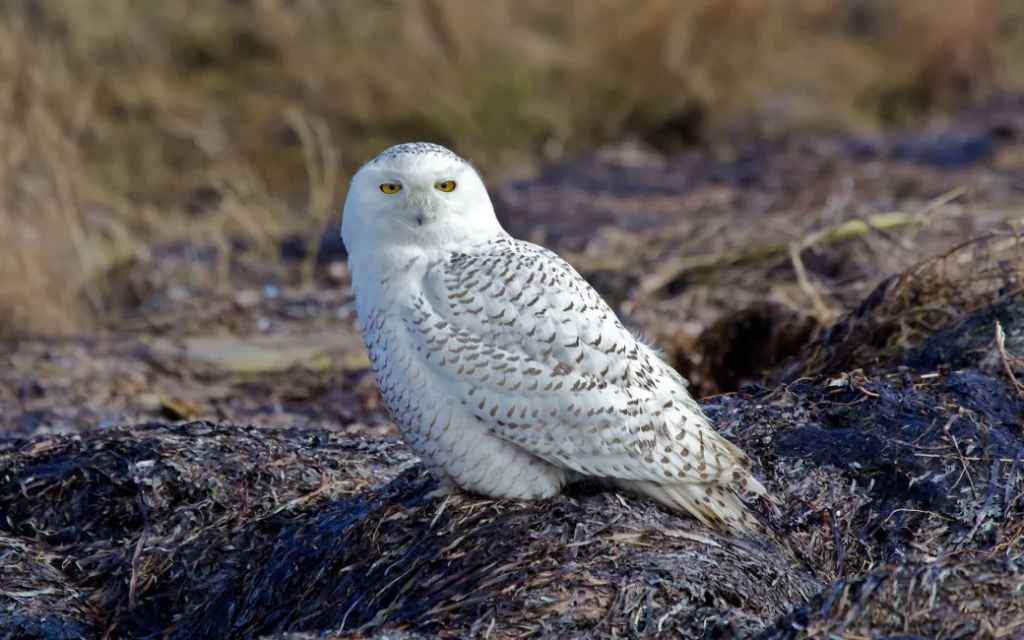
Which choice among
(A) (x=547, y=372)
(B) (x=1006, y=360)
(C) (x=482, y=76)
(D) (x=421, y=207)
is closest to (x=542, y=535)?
(A) (x=547, y=372)

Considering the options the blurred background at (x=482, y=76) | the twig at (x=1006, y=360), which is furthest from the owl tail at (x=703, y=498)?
the blurred background at (x=482, y=76)

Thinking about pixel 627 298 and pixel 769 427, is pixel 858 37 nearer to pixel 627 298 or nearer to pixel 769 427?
pixel 627 298

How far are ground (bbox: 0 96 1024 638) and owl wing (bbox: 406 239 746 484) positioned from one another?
0.67ft

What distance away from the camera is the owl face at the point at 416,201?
4355 millimetres

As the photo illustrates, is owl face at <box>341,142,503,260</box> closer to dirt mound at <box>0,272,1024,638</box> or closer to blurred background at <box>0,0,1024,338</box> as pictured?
dirt mound at <box>0,272,1024,638</box>

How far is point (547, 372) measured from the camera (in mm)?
4297

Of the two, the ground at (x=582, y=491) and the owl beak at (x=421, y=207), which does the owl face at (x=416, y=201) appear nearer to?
the owl beak at (x=421, y=207)

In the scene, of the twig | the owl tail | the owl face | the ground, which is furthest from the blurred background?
the owl tail

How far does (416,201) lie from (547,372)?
0.63 m

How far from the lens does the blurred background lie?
14.1 m

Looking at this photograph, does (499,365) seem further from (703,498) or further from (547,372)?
(703,498)

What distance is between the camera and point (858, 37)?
15.7 m

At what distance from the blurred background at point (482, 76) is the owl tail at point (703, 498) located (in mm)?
8760

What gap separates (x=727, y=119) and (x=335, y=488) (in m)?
9.55
